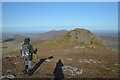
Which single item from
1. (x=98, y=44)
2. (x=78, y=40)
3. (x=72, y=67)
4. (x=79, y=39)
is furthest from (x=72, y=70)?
(x=98, y=44)

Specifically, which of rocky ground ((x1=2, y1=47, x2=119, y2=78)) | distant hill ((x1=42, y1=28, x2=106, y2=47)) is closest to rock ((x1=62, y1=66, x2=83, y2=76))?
rocky ground ((x1=2, y1=47, x2=119, y2=78))

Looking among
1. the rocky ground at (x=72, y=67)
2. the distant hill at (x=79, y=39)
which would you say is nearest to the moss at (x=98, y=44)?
the distant hill at (x=79, y=39)

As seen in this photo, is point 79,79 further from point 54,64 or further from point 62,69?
point 54,64

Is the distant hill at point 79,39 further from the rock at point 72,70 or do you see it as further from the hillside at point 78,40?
the rock at point 72,70

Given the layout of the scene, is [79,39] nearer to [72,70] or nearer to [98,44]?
[98,44]

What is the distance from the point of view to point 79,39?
2667cm

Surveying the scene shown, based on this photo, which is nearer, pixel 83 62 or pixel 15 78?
pixel 15 78

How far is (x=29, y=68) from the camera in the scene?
1271cm

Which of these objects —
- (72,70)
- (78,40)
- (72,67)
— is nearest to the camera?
(72,70)

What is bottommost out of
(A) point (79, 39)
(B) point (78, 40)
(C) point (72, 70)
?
(C) point (72, 70)

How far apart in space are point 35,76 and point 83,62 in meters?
5.14

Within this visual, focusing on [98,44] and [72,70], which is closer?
[72,70]

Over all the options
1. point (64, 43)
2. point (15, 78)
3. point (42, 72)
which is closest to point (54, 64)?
point (42, 72)

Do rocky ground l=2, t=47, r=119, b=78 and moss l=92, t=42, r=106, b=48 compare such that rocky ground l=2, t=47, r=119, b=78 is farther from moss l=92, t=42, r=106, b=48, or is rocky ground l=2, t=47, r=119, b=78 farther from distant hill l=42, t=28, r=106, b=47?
distant hill l=42, t=28, r=106, b=47
